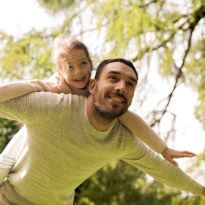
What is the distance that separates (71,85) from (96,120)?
141 millimetres

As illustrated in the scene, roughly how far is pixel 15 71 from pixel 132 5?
93cm

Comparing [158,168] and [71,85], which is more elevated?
[71,85]

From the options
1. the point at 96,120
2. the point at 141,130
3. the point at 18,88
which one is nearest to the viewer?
the point at 18,88

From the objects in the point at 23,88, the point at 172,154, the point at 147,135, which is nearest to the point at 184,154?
the point at 172,154

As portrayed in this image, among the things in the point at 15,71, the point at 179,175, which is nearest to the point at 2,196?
the point at 179,175

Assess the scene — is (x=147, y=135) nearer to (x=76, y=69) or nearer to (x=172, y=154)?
(x=172, y=154)

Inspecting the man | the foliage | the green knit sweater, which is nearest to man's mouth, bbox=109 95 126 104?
the man

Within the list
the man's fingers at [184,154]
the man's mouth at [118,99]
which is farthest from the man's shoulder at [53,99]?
the man's fingers at [184,154]

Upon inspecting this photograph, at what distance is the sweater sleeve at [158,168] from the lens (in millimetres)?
1735

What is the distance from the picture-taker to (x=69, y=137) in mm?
1604

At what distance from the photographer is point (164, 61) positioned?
365cm

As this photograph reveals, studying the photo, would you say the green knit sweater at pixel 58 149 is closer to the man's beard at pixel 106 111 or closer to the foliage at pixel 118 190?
the man's beard at pixel 106 111

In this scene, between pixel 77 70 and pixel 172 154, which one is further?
pixel 172 154

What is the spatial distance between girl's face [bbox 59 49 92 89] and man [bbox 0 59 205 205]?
0.04 meters
